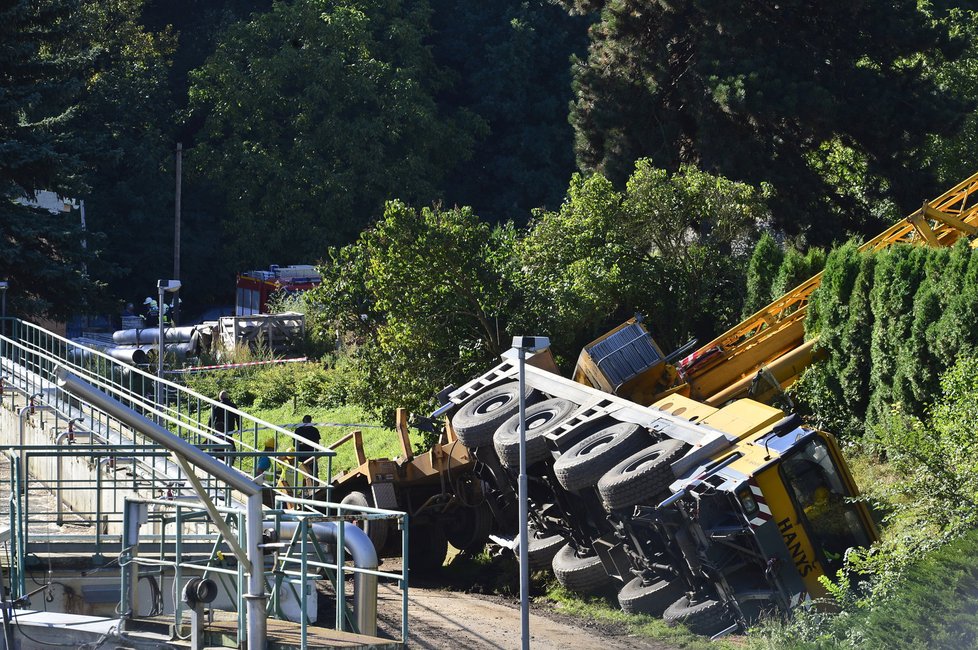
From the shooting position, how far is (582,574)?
2020cm

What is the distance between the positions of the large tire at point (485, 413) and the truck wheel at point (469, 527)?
70.4 inches

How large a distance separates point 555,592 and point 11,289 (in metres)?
19.2

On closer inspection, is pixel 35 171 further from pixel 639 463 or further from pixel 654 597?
pixel 654 597

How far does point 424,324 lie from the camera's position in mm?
26953

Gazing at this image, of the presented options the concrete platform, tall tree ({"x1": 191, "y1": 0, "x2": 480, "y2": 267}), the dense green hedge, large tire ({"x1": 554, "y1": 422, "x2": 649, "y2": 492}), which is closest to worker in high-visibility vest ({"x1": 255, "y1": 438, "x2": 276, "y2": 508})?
the concrete platform

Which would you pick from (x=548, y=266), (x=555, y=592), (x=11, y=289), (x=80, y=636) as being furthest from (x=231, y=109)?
(x=80, y=636)

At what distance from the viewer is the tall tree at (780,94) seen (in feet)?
111

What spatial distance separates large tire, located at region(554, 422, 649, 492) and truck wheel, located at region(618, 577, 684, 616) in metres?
1.58

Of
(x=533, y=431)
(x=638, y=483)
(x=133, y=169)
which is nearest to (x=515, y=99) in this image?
(x=133, y=169)

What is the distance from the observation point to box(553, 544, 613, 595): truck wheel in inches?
793

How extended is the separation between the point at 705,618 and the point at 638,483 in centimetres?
189

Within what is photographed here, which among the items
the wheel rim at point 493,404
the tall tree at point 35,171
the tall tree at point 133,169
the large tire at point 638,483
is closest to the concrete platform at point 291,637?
the large tire at point 638,483

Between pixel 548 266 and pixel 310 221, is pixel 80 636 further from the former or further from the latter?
pixel 310 221

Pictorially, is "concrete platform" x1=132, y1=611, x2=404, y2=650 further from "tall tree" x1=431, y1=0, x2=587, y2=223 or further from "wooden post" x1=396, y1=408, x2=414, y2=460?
"tall tree" x1=431, y1=0, x2=587, y2=223
